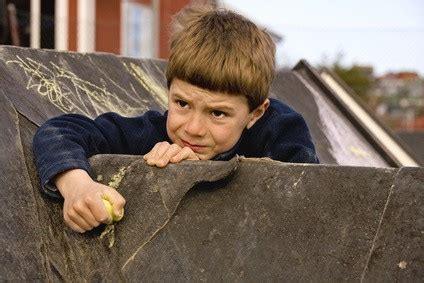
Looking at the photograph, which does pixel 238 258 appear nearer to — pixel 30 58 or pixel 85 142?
pixel 85 142

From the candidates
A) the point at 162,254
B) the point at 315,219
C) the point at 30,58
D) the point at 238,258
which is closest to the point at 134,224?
the point at 162,254

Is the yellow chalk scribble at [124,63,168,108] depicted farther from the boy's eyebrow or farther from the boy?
the boy's eyebrow

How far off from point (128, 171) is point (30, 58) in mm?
809

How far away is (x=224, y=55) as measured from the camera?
213 cm

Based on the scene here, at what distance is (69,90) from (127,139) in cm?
44

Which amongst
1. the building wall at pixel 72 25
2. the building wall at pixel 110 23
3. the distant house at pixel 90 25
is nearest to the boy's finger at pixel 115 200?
the distant house at pixel 90 25

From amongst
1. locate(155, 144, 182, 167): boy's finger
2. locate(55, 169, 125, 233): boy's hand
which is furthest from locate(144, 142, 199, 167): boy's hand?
locate(55, 169, 125, 233): boy's hand

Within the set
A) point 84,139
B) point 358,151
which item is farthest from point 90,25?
point 84,139

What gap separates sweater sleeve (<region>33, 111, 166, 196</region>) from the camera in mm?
1884

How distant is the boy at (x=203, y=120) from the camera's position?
193 centimetres

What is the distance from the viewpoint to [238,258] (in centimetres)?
167

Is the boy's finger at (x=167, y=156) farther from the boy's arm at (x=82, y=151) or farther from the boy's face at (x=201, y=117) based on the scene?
the boy's face at (x=201, y=117)

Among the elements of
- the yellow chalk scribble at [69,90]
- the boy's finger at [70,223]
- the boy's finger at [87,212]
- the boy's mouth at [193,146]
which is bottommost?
the yellow chalk scribble at [69,90]

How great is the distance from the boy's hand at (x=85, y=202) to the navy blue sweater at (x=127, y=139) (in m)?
0.05
